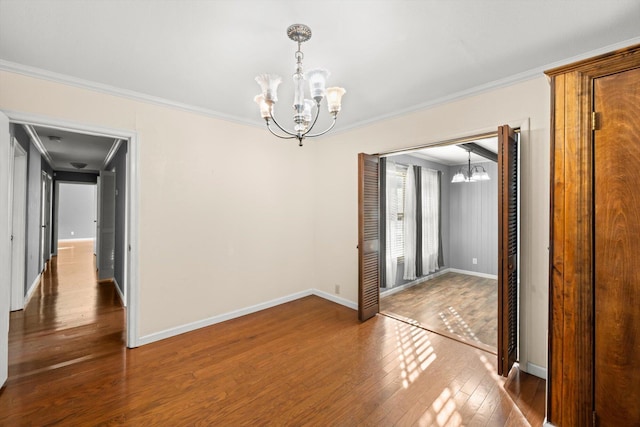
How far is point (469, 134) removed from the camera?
266cm

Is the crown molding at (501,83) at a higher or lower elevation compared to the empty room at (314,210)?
higher

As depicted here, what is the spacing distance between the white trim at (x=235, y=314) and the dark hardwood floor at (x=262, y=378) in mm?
84

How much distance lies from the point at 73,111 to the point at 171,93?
0.81 meters

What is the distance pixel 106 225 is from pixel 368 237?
513 centimetres

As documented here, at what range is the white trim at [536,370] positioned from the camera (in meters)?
2.25

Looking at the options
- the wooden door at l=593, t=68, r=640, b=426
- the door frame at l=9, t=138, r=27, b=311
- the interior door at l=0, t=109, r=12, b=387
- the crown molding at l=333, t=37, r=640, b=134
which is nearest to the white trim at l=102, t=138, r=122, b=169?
the door frame at l=9, t=138, r=27, b=311

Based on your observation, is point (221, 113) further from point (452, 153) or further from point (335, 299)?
point (452, 153)

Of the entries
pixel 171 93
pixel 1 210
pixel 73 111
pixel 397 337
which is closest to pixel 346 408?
pixel 397 337

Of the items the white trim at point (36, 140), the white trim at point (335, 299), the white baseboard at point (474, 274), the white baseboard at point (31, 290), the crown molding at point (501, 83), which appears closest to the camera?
the crown molding at point (501, 83)

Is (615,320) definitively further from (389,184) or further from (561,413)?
(389,184)

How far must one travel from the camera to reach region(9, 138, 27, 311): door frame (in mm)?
3482

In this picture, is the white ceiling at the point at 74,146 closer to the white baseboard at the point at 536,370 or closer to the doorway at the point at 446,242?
the doorway at the point at 446,242

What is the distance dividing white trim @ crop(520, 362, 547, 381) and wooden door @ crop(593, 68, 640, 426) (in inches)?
32.1

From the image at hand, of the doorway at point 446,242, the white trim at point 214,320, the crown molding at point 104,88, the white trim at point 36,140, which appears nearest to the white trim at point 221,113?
the crown molding at point 104,88
